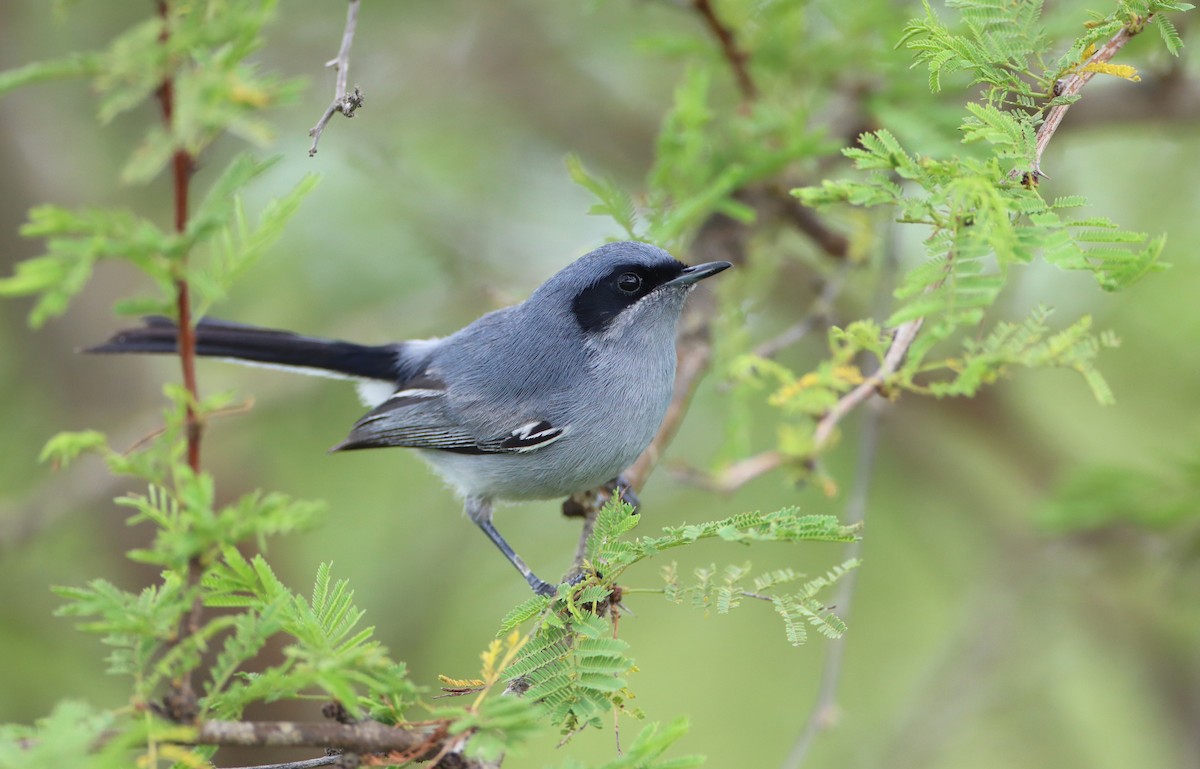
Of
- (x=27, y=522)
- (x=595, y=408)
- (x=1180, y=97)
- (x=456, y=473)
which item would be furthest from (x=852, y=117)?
(x=27, y=522)

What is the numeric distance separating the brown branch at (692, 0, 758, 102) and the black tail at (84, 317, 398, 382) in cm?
180

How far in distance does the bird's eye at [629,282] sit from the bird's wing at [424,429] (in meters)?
0.61

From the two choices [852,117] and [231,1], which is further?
[852,117]

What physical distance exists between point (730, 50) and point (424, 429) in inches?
71.5

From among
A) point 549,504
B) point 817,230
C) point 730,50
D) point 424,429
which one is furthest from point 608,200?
point 549,504

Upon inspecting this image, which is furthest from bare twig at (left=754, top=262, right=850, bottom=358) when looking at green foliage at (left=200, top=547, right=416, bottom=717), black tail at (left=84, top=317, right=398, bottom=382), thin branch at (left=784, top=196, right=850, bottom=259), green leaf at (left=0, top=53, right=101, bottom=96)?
green leaf at (left=0, top=53, right=101, bottom=96)

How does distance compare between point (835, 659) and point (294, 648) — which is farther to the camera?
point (835, 659)

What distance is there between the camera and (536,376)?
12.3 ft

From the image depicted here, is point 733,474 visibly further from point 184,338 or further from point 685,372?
point 184,338

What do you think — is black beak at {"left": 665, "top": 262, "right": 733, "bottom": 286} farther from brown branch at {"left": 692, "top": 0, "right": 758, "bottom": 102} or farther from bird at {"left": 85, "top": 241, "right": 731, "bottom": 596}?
brown branch at {"left": 692, "top": 0, "right": 758, "bottom": 102}

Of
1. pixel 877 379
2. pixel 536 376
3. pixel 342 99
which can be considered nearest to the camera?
pixel 342 99

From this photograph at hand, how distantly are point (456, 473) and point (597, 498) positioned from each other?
69cm

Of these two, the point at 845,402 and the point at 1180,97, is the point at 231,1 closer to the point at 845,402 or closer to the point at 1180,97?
the point at 845,402

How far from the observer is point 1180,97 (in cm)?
388
